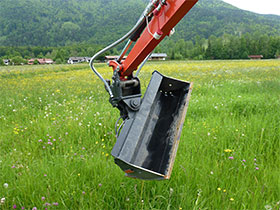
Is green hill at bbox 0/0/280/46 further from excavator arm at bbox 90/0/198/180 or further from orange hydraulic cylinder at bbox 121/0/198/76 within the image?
orange hydraulic cylinder at bbox 121/0/198/76

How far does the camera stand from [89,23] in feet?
602

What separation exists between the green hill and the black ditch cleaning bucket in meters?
116

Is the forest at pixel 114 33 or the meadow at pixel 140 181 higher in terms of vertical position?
the forest at pixel 114 33

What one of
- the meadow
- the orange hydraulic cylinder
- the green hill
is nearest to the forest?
the green hill

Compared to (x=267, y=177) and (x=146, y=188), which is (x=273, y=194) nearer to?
(x=267, y=177)

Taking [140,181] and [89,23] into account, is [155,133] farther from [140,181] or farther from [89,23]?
[89,23]

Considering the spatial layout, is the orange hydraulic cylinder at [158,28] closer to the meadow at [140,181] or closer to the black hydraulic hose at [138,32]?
the black hydraulic hose at [138,32]

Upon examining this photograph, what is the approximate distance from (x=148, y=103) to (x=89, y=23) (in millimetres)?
199260

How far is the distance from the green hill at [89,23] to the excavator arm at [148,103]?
4553 inches

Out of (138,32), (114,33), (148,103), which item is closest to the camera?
(138,32)

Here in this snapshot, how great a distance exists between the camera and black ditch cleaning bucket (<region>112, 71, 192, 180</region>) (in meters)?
1.62

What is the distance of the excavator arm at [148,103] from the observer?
1.52 meters

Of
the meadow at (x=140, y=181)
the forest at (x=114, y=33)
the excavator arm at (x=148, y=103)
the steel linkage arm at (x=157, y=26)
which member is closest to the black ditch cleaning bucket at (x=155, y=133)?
the excavator arm at (x=148, y=103)

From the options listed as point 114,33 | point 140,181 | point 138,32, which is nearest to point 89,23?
point 114,33
